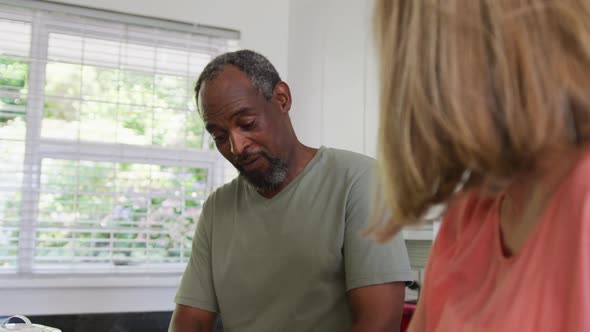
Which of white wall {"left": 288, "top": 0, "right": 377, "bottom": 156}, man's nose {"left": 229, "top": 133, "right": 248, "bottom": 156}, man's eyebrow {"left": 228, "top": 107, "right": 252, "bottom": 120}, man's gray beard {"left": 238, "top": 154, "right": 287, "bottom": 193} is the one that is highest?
white wall {"left": 288, "top": 0, "right": 377, "bottom": 156}

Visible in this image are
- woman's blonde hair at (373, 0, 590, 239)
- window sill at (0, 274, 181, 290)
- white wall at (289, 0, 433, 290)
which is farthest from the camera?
window sill at (0, 274, 181, 290)

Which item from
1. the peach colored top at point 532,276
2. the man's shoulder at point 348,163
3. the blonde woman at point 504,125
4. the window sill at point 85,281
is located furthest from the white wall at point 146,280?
the blonde woman at point 504,125

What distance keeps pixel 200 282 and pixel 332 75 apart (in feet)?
4.13

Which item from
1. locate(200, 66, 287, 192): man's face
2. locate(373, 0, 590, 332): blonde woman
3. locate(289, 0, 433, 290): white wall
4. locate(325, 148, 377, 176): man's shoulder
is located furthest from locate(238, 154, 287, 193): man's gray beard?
locate(373, 0, 590, 332): blonde woman

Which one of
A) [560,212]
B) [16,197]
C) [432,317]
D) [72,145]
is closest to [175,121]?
[72,145]

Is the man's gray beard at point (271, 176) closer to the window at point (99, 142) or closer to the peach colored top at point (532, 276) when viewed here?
the peach colored top at point (532, 276)

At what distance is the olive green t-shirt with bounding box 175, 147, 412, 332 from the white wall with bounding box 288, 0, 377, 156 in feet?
2.50

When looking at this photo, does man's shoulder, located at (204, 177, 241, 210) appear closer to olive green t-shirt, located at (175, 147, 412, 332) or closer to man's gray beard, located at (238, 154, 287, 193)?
olive green t-shirt, located at (175, 147, 412, 332)

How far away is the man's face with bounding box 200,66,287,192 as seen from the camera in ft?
4.74

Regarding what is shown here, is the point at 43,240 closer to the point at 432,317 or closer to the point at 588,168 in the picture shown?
the point at 432,317

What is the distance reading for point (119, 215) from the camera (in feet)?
8.72

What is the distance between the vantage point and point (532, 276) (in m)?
0.53

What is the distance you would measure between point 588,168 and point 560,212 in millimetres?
42

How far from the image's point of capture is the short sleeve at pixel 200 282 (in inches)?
59.7
